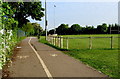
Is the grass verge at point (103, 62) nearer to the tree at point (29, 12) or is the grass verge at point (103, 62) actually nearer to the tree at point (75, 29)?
the tree at point (29, 12)

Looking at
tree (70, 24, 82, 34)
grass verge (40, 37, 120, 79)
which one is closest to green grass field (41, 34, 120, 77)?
grass verge (40, 37, 120, 79)

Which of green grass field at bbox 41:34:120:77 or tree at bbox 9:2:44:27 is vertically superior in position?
tree at bbox 9:2:44:27

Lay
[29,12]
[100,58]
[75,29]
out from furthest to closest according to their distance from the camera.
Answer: [75,29]
[29,12]
[100,58]

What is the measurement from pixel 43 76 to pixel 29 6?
2040cm

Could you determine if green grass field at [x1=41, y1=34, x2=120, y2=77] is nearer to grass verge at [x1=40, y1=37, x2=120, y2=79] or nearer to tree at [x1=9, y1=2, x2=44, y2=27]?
grass verge at [x1=40, y1=37, x2=120, y2=79]

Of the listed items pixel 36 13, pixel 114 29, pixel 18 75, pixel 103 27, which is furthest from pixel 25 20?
pixel 103 27

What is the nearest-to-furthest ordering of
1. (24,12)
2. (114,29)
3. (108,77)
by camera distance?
(108,77), (24,12), (114,29)

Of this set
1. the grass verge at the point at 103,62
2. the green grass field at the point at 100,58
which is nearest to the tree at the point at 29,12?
the green grass field at the point at 100,58

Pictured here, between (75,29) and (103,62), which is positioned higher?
(75,29)

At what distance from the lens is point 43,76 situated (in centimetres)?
817

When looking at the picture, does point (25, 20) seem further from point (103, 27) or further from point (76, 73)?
point (103, 27)

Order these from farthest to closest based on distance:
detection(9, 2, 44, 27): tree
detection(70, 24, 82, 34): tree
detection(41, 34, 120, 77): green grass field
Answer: detection(70, 24, 82, 34): tree → detection(9, 2, 44, 27): tree → detection(41, 34, 120, 77): green grass field

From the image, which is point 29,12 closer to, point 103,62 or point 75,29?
point 103,62

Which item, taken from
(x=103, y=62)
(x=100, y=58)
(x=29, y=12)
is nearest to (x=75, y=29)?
(x=29, y=12)
